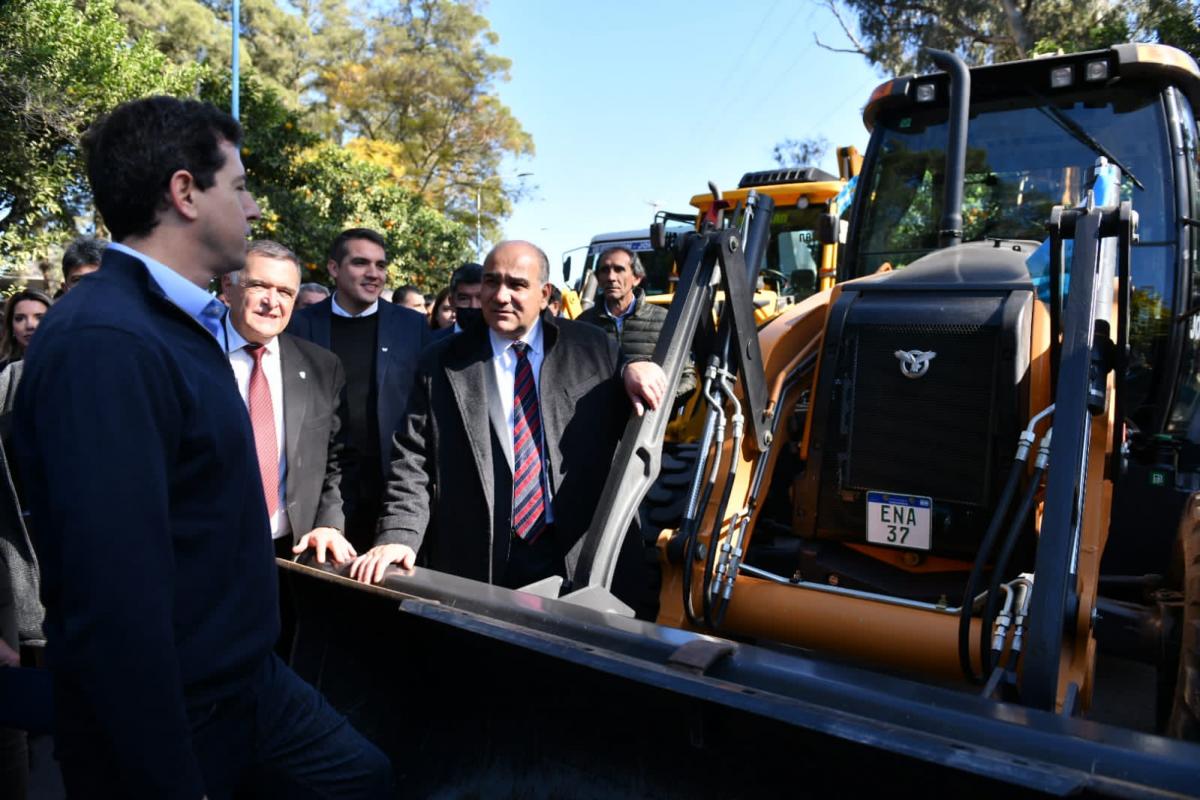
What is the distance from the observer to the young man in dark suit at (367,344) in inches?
169

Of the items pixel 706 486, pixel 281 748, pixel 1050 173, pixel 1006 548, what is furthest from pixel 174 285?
pixel 1050 173

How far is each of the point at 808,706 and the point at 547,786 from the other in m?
0.99

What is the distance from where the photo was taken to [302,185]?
64.1 ft

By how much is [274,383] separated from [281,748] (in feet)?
5.36

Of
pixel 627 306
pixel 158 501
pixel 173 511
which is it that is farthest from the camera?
pixel 627 306

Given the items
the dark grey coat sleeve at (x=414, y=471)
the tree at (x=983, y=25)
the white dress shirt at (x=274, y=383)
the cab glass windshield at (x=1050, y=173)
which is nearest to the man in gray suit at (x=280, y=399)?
the white dress shirt at (x=274, y=383)

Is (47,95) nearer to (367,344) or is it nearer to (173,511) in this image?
(367,344)

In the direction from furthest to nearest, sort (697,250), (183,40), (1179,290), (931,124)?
(183,40) < (931,124) < (1179,290) < (697,250)

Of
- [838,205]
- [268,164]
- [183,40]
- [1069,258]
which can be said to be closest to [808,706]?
[1069,258]

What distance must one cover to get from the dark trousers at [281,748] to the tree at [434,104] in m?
34.7

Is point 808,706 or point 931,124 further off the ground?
point 931,124

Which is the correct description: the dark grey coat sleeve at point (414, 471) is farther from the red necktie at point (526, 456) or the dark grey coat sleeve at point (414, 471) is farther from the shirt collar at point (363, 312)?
the shirt collar at point (363, 312)

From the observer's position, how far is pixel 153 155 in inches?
70.7

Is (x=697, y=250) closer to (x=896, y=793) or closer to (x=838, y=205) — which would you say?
(x=896, y=793)
